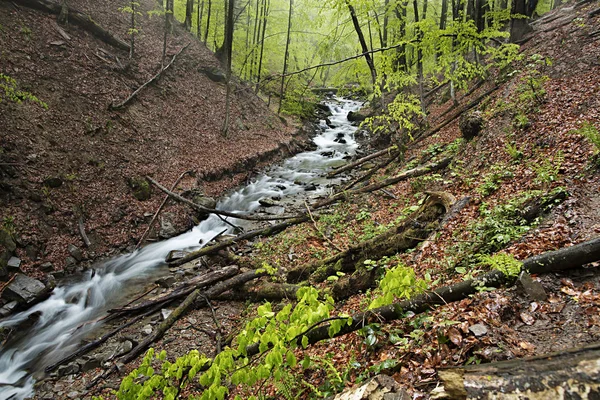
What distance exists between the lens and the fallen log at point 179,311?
613 centimetres

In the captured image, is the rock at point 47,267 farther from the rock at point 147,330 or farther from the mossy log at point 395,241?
the mossy log at point 395,241

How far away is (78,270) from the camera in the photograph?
28.9 ft

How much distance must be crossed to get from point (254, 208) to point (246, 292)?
6351 millimetres

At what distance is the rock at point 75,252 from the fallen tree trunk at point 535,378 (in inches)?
399

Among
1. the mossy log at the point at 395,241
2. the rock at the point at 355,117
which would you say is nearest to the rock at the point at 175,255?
the mossy log at the point at 395,241

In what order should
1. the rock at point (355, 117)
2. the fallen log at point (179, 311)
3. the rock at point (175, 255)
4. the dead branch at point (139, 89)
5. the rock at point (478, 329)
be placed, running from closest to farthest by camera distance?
the rock at point (478, 329) → the fallen log at point (179, 311) → the rock at point (175, 255) → the dead branch at point (139, 89) → the rock at point (355, 117)

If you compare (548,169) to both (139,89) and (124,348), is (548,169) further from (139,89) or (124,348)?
(139,89)

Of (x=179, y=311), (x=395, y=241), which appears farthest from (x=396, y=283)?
(x=179, y=311)

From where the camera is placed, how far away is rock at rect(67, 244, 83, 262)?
8.84 metres

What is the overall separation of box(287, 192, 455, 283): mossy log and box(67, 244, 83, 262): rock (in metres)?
7.01

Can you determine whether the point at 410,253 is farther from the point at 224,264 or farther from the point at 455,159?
the point at 224,264

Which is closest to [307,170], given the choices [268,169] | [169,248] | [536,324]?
[268,169]

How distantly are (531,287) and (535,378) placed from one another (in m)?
1.55

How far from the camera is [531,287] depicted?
3084 mm
